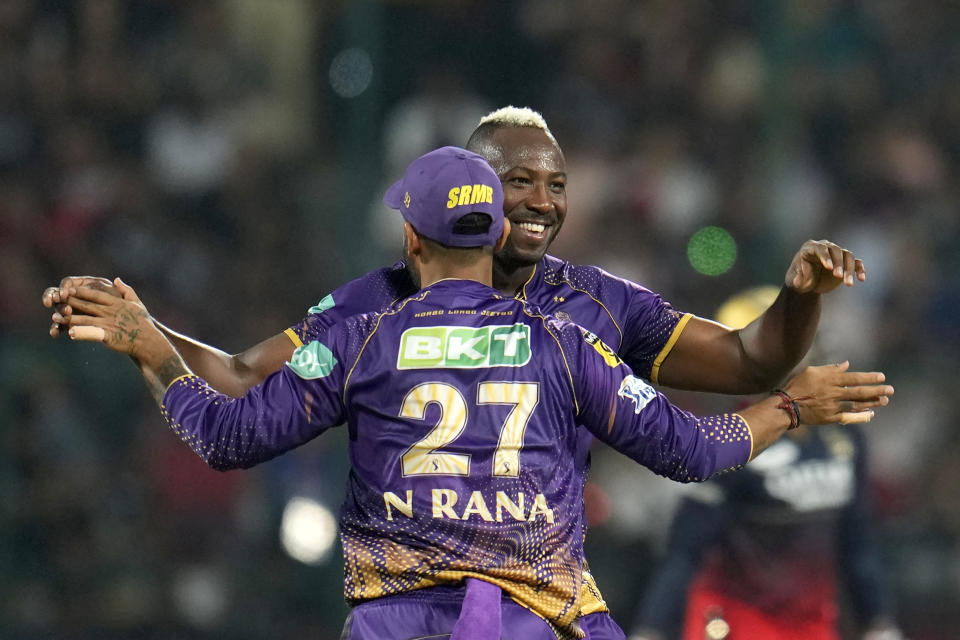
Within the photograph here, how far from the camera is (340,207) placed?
7.51 meters

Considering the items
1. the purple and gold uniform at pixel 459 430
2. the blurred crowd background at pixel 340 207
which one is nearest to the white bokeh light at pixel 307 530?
the blurred crowd background at pixel 340 207

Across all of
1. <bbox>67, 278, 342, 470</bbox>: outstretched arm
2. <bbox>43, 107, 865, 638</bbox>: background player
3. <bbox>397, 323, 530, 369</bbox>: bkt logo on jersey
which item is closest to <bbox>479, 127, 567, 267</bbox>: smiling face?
<bbox>43, 107, 865, 638</bbox>: background player

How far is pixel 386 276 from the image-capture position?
3.69 meters

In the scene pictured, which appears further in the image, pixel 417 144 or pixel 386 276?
pixel 417 144

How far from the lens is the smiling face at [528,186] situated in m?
3.58

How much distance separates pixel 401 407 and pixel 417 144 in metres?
4.95

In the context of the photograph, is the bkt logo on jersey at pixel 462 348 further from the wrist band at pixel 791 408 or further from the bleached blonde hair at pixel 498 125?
the bleached blonde hair at pixel 498 125

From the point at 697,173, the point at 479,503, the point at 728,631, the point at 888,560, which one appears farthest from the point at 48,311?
the point at 479,503

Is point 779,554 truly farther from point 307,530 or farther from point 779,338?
point 307,530

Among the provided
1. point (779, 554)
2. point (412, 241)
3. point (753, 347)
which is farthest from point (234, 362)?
point (779, 554)

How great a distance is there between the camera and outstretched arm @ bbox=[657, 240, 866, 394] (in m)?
3.43

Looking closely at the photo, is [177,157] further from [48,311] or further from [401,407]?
[401,407]

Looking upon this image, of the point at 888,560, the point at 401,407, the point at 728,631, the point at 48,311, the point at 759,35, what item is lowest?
the point at 888,560

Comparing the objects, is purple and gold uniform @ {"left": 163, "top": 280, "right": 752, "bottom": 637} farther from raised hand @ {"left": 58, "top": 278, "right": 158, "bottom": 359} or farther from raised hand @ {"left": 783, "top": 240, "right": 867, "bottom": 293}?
raised hand @ {"left": 783, "top": 240, "right": 867, "bottom": 293}
